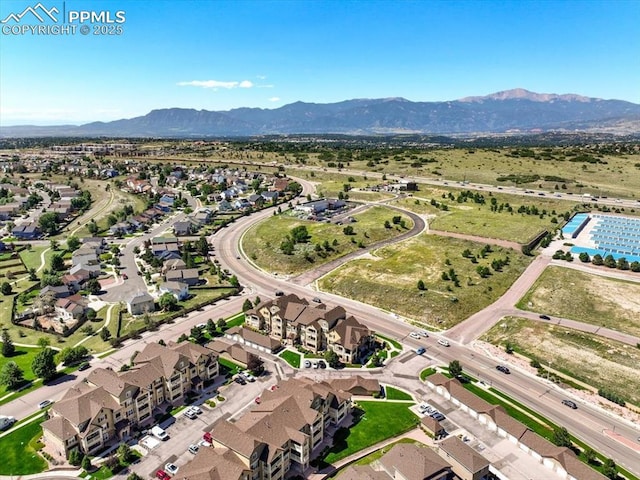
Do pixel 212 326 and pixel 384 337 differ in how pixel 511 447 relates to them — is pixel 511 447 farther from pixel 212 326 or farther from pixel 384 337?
pixel 212 326

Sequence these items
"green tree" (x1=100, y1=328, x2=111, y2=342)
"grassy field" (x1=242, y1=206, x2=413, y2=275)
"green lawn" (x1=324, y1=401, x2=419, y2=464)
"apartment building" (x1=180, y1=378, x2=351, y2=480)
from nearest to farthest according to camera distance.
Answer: "apartment building" (x1=180, y1=378, x2=351, y2=480) < "green lawn" (x1=324, y1=401, x2=419, y2=464) < "green tree" (x1=100, y1=328, x2=111, y2=342) < "grassy field" (x1=242, y1=206, x2=413, y2=275)

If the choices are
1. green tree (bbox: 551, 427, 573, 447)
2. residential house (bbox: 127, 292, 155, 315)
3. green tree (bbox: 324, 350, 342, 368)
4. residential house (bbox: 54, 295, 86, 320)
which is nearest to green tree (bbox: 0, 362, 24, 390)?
residential house (bbox: 54, 295, 86, 320)

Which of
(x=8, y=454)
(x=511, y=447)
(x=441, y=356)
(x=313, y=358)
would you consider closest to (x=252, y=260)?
(x=313, y=358)

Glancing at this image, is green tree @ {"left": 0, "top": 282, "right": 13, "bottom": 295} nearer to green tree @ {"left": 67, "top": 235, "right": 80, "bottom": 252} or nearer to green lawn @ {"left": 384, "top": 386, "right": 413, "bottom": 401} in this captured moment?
green tree @ {"left": 67, "top": 235, "right": 80, "bottom": 252}

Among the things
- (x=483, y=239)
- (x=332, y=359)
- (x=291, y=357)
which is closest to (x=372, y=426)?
(x=332, y=359)

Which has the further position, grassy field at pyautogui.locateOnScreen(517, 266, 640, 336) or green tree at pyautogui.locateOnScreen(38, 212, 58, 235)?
green tree at pyautogui.locateOnScreen(38, 212, 58, 235)

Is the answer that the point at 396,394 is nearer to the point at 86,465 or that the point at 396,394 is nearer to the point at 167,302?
the point at 86,465
